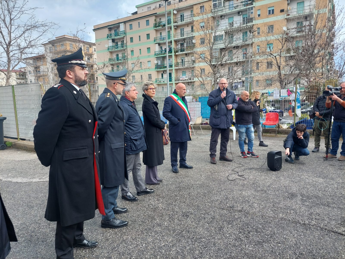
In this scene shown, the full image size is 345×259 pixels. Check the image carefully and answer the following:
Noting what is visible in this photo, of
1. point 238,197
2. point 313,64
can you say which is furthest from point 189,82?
point 238,197

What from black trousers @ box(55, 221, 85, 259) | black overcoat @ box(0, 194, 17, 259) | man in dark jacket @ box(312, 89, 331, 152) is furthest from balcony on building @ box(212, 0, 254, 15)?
black overcoat @ box(0, 194, 17, 259)

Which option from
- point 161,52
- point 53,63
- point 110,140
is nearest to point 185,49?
point 161,52

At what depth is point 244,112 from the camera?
21.2 ft

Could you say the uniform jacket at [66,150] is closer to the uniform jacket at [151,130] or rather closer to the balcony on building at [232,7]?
the uniform jacket at [151,130]

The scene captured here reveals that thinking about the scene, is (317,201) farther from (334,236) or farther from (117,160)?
(117,160)

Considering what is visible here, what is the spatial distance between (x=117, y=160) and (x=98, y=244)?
39.4 inches

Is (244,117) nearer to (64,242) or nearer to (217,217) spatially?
(217,217)

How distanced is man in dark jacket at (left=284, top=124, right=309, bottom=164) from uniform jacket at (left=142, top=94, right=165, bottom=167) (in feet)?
10.9

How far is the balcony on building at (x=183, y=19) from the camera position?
44900 millimetres

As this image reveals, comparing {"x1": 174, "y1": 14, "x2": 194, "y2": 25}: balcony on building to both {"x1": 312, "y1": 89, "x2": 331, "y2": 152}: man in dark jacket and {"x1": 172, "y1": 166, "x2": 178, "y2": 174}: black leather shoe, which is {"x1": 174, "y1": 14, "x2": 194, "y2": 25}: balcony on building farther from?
{"x1": 172, "y1": 166, "x2": 178, "y2": 174}: black leather shoe

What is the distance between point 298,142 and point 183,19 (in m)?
46.2

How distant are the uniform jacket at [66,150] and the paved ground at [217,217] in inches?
26.8

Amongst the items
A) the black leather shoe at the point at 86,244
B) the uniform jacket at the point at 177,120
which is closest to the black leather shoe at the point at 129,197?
the black leather shoe at the point at 86,244

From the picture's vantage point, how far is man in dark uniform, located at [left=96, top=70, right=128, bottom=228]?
9.71ft
